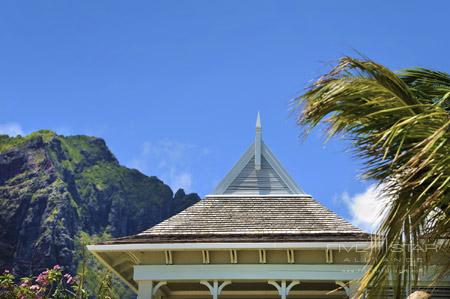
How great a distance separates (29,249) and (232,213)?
13069cm

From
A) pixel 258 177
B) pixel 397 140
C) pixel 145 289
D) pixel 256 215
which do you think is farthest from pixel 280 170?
pixel 397 140

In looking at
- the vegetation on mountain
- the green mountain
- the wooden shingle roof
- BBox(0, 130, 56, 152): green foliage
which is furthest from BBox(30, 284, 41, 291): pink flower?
BBox(0, 130, 56, 152): green foliage

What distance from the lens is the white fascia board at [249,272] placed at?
48.0 feet

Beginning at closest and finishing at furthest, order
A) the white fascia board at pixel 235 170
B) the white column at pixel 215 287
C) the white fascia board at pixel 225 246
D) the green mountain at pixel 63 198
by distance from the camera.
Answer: the white fascia board at pixel 225 246 → the white column at pixel 215 287 → the white fascia board at pixel 235 170 → the green mountain at pixel 63 198

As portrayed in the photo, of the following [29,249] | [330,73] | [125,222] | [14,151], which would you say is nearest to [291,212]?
[330,73]

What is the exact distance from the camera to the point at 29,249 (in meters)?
141

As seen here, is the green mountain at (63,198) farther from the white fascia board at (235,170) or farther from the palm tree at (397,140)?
the palm tree at (397,140)

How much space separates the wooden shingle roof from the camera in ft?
49.0

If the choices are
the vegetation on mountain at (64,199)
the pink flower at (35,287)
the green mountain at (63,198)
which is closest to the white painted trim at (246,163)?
the pink flower at (35,287)

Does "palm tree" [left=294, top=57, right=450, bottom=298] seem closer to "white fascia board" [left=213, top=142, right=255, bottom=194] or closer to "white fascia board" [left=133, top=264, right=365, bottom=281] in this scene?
"white fascia board" [left=133, top=264, right=365, bottom=281]

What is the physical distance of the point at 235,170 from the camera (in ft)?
59.5

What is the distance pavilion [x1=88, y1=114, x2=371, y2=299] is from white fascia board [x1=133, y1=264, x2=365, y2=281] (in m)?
0.02

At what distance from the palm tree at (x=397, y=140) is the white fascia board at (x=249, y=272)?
9054mm

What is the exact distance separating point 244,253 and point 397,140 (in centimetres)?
992
